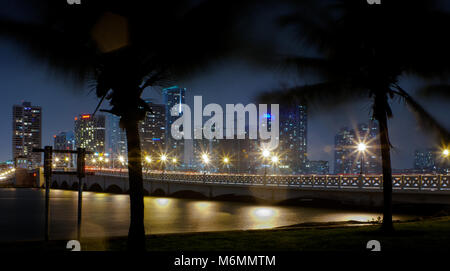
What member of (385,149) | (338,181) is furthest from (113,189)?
(385,149)

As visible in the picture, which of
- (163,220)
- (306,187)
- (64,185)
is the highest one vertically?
(306,187)

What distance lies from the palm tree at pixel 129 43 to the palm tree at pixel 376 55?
9.21ft

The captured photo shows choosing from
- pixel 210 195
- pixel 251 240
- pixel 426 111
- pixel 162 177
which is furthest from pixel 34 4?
pixel 162 177

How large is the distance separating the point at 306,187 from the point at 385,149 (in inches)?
1366

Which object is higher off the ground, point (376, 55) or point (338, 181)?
point (376, 55)

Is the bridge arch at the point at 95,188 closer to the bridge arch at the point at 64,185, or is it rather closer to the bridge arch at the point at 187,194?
the bridge arch at the point at 64,185

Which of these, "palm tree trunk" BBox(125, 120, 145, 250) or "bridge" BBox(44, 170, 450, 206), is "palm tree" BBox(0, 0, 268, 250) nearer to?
"palm tree trunk" BBox(125, 120, 145, 250)

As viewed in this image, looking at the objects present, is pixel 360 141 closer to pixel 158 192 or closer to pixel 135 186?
pixel 135 186

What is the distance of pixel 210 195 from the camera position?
62156 mm

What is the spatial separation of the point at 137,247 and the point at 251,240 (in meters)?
4.16

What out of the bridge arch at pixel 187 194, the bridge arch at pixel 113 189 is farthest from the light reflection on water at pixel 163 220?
the bridge arch at pixel 113 189

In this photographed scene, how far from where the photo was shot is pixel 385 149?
45.4 feet

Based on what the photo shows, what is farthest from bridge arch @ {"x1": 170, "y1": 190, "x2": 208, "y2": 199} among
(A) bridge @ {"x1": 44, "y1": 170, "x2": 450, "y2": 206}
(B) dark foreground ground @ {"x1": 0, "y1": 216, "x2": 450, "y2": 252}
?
(B) dark foreground ground @ {"x1": 0, "y1": 216, "x2": 450, "y2": 252}
